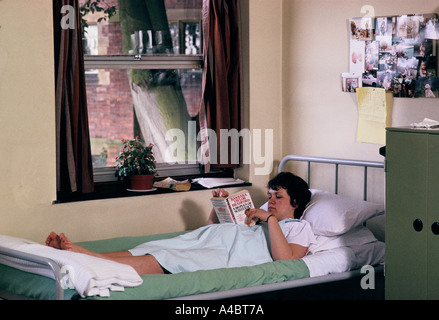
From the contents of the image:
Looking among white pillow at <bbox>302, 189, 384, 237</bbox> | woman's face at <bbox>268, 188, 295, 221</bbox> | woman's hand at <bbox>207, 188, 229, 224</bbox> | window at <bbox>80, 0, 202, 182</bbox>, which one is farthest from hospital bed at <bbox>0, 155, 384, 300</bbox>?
window at <bbox>80, 0, 202, 182</bbox>

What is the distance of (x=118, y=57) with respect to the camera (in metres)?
3.68

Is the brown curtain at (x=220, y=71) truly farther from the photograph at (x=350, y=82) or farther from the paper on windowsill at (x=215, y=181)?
the photograph at (x=350, y=82)

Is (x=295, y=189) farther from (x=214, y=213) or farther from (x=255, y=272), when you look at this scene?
(x=255, y=272)

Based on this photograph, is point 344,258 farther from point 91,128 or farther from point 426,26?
point 91,128

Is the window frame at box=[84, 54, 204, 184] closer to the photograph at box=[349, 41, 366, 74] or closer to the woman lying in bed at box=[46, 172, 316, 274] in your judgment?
the woman lying in bed at box=[46, 172, 316, 274]

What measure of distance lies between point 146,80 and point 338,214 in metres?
1.39

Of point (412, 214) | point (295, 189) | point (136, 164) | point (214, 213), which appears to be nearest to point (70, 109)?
point (136, 164)

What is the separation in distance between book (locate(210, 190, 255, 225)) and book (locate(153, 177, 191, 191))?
376 millimetres

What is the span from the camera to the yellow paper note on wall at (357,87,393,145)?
3.28 meters

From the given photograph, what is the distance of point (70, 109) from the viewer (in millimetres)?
3383
